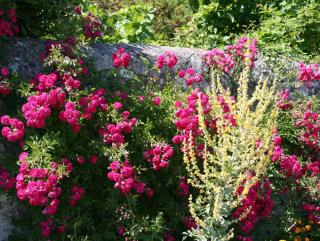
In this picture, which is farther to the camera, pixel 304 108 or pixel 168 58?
pixel 304 108

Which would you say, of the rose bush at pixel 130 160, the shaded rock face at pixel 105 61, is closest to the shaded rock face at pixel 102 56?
the shaded rock face at pixel 105 61

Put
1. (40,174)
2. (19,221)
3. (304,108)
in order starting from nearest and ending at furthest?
(40,174) → (19,221) → (304,108)

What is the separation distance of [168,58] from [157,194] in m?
1.13

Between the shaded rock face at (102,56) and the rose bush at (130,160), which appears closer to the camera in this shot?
the rose bush at (130,160)

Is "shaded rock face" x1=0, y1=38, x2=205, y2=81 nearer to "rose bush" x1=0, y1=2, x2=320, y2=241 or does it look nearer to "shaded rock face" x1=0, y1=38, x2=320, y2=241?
"shaded rock face" x1=0, y1=38, x2=320, y2=241

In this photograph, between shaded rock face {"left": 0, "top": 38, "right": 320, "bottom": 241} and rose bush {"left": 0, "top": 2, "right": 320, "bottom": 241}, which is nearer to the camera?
rose bush {"left": 0, "top": 2, "right": 320, "bottom": 241}

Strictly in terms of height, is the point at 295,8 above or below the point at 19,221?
above

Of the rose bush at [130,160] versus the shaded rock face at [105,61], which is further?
the shaded rock face at [105,61]

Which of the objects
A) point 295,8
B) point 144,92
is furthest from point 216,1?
point 144,92

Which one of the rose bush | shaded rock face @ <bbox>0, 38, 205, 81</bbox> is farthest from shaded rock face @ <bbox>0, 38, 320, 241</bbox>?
the rose bush

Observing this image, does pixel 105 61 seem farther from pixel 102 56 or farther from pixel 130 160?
pixel 130 160

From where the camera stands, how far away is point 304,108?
182 inches

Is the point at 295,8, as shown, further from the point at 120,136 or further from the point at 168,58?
the point at 120,136

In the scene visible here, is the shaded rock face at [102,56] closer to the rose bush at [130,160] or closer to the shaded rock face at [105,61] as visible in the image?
the shaded rock face at [105,61]
